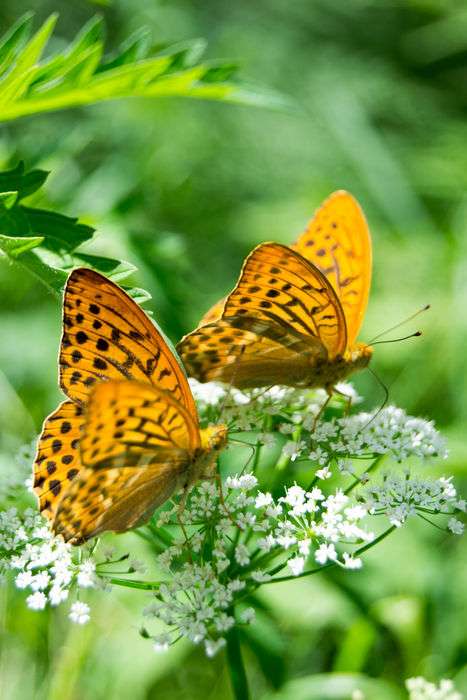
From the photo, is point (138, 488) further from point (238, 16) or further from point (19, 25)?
point (238, 16)

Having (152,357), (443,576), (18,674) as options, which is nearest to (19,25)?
(152,357)

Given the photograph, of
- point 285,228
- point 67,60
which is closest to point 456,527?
point 67,60

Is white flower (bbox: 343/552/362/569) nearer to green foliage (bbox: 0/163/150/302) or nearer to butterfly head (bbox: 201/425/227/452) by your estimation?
butterfly head (bbox: 201/425/227/452)

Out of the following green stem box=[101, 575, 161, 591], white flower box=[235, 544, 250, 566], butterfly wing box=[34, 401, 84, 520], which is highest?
butterfly wing box=[34, 401, 84, 520]

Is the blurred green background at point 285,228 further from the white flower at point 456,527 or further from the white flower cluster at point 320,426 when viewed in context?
the white flower at point 456,527

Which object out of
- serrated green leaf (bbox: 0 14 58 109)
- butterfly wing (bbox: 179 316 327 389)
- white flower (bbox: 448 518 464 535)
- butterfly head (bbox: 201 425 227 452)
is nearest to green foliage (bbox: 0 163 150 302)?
serrated green leaf (bbox: 0 14 58 109)

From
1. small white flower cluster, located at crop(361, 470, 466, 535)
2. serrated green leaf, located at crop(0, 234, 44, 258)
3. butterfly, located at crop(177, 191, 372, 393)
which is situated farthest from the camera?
butterfly, located at crop(177, 191, 372, 393)
